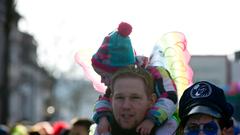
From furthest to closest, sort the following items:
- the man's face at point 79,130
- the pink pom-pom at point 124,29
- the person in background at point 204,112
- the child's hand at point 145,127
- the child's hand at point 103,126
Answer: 1. the man's face at point 79,130
2. the pink pom-pom at point 124,29
3. the child's hand at point 103,126
4. the child's hand at point 145,127
5. the person in background at point 204,112

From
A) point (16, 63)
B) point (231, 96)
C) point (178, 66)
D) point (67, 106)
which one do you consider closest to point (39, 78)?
point (16, 63)

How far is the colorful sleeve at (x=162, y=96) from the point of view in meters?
4.68

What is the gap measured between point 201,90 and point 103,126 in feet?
2.07

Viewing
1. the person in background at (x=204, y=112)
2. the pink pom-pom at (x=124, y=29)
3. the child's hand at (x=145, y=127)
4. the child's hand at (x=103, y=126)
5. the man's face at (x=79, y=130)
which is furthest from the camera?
the man's face at (x=79, y=130)

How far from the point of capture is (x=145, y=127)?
4660mm

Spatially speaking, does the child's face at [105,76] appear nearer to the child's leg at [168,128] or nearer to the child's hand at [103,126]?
the child's hand at [103,126]

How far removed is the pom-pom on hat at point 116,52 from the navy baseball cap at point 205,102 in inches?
17.8

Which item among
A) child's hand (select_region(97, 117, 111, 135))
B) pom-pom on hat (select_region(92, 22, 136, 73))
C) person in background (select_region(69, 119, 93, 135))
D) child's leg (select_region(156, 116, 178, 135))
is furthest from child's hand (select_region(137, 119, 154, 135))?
person in background (select_region(69, 119, 93, 135))

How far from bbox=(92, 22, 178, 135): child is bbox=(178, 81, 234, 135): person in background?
0.43 feet

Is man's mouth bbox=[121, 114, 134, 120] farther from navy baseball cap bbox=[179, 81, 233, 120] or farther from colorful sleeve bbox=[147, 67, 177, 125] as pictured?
navy baseball cap bbox=[179, 81, 233, 120]

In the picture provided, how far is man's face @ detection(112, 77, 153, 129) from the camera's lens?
15.4 ft

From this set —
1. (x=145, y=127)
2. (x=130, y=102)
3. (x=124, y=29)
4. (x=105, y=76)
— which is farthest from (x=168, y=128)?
(x=124, y=29)

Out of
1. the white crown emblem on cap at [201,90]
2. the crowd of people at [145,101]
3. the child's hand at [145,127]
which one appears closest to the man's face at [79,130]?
the crowd of people at [145,101]

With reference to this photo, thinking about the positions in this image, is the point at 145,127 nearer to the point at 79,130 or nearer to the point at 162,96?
the point at 162,96
